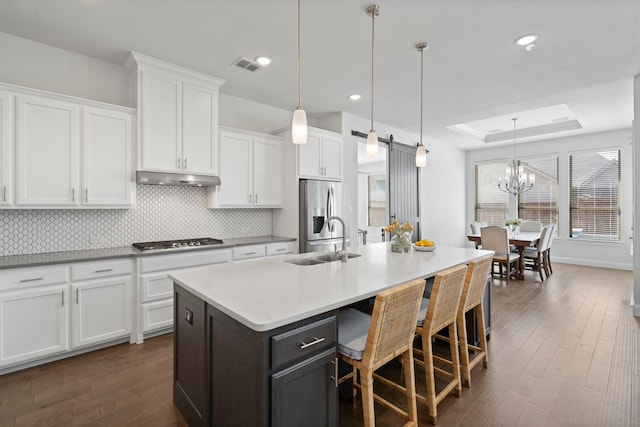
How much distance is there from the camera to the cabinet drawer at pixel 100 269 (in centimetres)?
269

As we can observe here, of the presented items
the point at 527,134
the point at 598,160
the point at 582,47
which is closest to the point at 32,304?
the point at 582,47

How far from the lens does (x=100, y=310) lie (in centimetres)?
283

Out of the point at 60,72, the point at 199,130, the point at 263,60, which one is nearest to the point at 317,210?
the point at 199,130

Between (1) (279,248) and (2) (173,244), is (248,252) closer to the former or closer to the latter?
(1) (279,248)

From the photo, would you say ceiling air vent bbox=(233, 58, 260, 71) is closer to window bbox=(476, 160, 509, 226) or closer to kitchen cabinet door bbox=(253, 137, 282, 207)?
kitchen cabinet door bbox=(253, 137, 282, 207)

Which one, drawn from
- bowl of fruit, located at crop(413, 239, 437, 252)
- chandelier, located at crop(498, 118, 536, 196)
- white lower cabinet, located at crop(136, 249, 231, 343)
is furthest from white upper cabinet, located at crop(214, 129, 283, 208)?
chandelier, located at crop(498, 118, 536, 196)

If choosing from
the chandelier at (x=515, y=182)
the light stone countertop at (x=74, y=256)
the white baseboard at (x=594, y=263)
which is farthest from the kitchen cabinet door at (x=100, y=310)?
the white baseboard at (x=594, y=263)

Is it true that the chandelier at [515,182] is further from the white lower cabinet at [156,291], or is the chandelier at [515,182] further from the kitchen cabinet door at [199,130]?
the white lower cabinet at [156,291]

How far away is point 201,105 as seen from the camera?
3580 mm

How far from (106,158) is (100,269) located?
1.06 m

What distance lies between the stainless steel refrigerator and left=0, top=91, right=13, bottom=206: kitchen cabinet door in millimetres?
2865

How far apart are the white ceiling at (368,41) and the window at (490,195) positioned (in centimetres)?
376

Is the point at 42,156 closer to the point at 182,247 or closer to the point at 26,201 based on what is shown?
the point at 26,201

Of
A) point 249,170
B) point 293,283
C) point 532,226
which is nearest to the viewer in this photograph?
point 293,283
